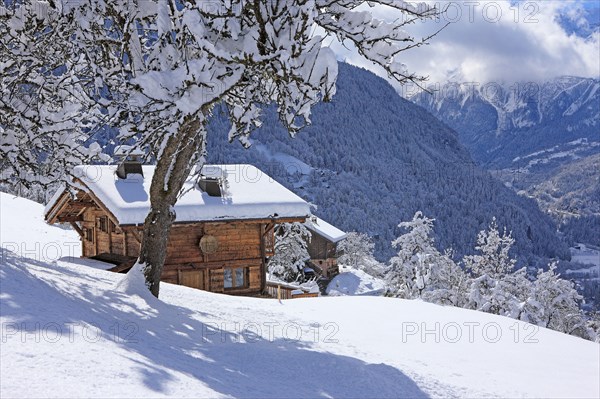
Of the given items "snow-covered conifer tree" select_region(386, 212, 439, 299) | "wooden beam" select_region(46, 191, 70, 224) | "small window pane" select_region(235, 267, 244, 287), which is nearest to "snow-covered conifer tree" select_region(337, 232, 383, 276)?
"snow-covered conifer tree" select_region(386, 212, 439, 299)

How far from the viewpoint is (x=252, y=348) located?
→ 6008 mm

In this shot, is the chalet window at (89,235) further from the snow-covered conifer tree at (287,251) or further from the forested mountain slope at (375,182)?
the forested mountain slope at (375,182)

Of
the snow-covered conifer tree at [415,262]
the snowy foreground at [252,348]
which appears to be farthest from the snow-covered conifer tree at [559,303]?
the snowy foreground at [252,348]

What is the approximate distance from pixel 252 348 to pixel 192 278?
11.1m

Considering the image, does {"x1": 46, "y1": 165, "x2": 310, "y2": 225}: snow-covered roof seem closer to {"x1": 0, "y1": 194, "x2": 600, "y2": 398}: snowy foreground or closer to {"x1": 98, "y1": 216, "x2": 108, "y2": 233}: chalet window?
{"x1": 98, "y1": 216, "x2": 108, "y2": 233}: chalet window

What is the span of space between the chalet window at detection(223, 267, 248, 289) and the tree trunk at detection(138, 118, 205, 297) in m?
9.43

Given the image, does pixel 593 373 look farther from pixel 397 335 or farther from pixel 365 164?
pixel 365 164

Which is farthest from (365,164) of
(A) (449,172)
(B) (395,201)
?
(A) (449,172)

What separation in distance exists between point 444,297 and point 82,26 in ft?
83.4

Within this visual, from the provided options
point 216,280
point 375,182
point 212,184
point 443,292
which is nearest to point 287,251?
point 443,292

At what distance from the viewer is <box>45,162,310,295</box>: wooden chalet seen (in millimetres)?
15305

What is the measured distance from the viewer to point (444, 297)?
2822cm

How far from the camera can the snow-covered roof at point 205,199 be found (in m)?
14.5

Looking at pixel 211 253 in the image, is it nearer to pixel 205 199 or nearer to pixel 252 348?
pixel 205 199
